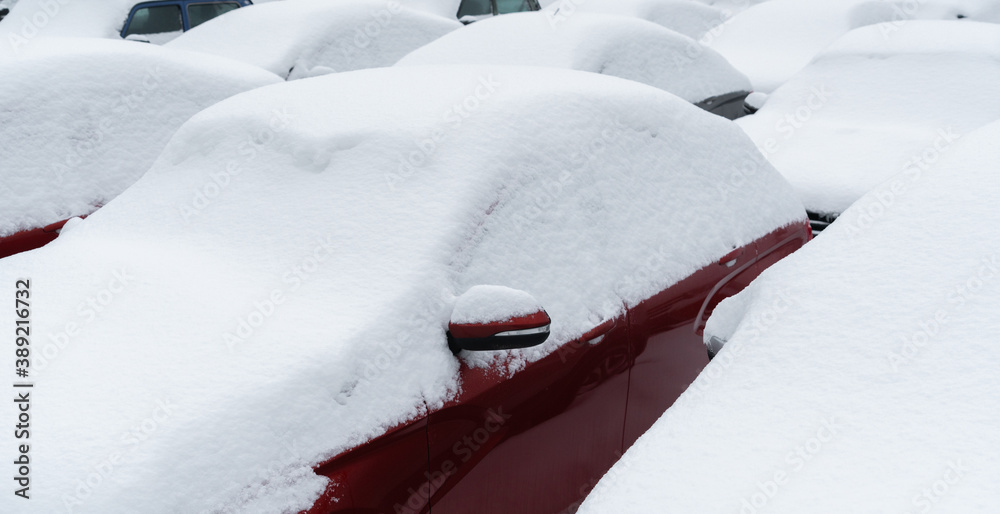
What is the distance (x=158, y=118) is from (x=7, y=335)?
2229 millimetres

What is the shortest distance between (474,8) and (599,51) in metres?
4.23

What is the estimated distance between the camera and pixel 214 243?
2.34m

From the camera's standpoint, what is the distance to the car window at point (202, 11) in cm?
794

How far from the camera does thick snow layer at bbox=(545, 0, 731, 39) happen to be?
29.5 feet
